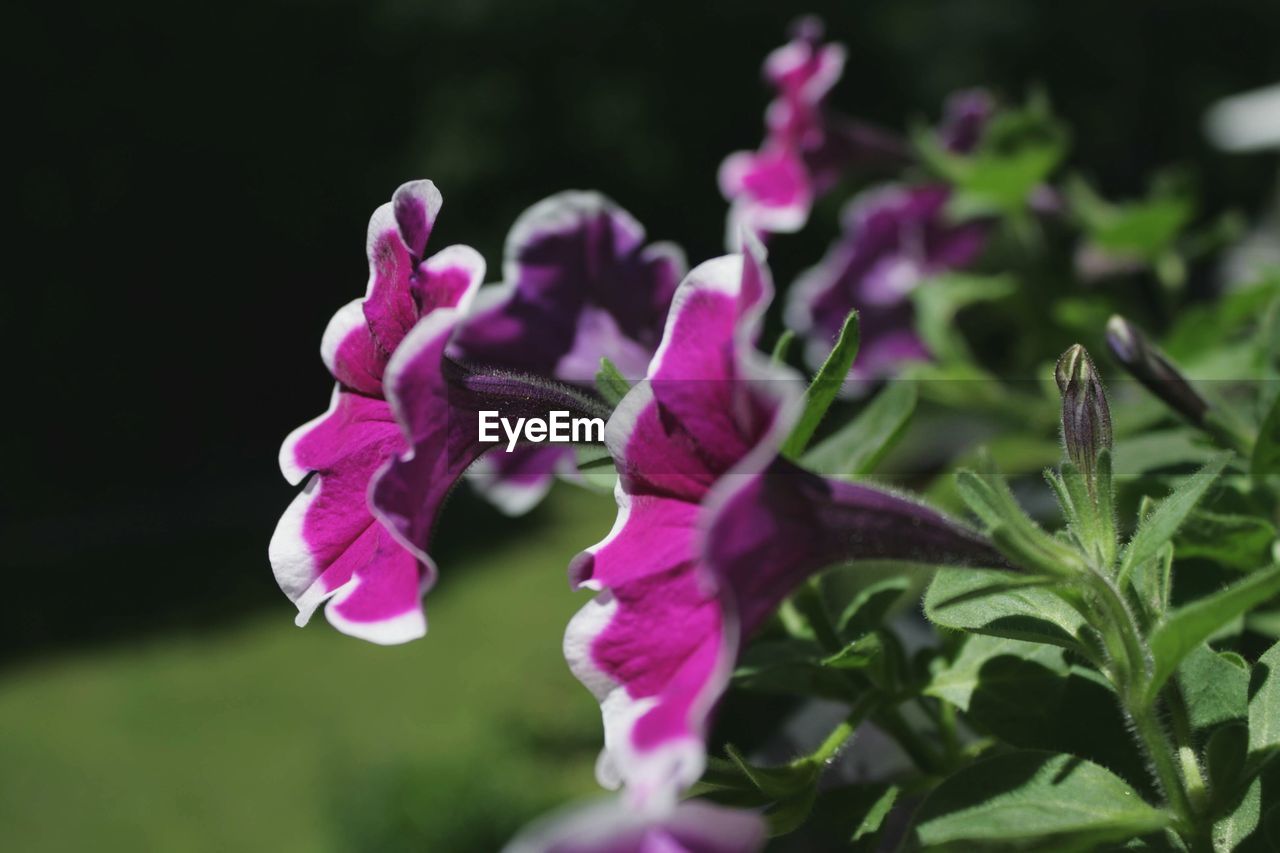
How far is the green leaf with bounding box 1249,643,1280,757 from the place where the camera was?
44 centimetres

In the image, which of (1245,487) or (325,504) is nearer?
(325,504)

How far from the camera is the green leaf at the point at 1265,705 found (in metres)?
0.44

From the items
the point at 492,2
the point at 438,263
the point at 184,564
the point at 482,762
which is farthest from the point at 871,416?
the point at 492,2

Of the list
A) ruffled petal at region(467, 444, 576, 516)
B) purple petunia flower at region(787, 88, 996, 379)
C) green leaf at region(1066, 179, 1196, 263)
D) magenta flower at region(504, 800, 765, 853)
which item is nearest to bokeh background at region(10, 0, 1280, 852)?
purple petunia flower at region(787, 88, 996, 379)

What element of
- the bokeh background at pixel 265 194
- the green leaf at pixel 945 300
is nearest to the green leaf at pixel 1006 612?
the green leaf at pixel 945 300

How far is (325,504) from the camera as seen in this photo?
1.58 feet

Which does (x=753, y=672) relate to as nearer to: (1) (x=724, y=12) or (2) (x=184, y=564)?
(2) (x=184, y=564)

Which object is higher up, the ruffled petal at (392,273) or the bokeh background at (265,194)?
the ruffled petal at (392,273)

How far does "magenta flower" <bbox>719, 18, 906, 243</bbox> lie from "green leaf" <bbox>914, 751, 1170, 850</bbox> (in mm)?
772

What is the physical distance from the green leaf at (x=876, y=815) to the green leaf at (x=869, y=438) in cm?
15

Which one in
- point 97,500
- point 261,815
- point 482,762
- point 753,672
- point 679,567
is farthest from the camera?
point 97,500

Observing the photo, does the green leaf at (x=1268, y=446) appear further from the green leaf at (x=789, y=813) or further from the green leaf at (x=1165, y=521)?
the green leaf at (x=789, y=813)

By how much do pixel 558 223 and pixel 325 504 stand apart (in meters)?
0.27

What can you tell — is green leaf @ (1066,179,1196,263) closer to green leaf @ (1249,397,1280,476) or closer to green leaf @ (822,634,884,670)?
green leaf @ (1249,397,1280,476)
